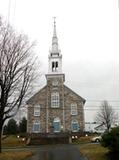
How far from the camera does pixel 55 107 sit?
58656mm

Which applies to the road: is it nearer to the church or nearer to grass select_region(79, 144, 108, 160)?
grass select_region(79, 144, 108, 160)

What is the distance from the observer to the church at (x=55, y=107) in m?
57.1

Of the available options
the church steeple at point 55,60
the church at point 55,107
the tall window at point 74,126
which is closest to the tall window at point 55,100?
the church at point 55,107

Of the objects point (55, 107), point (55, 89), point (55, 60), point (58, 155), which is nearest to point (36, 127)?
point (55, 107)

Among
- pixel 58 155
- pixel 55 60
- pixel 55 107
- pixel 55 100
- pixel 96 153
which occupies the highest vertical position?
pixel 55 60

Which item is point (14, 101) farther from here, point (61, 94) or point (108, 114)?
point (108, 114)

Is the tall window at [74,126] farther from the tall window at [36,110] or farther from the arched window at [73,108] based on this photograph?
the tall window at [36,110]

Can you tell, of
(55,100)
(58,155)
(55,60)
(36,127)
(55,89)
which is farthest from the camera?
(55,60)

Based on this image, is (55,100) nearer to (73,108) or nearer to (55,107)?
(55,107)

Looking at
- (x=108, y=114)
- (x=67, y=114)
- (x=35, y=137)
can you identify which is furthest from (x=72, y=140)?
(x=108, y=114)

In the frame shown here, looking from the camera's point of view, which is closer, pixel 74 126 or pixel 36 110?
pixel 74 126

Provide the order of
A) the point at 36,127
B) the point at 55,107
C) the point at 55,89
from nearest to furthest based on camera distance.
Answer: the point at 36,127 < the point at 55,107 < the point at 55,89

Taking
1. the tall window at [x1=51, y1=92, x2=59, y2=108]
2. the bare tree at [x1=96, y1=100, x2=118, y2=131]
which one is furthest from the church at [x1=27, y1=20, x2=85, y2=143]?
the bare tree at [x1=96, y1=100, x2=118, y2=131]

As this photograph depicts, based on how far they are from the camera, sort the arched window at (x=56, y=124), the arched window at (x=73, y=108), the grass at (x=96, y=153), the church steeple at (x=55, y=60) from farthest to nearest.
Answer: the church steeple at (x=55, y=60), the arched window at (x=73, y=108), the arched window at (x=56, y=124), the grass at (x=96, y=153)
